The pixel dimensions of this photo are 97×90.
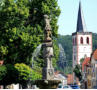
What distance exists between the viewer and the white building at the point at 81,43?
6420 inches

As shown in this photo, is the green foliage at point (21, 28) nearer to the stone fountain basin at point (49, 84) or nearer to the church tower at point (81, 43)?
the stone fountain basin at point (49, 84)

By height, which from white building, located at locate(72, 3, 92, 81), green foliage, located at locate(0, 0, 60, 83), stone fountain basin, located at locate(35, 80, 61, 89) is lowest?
stone fountain basin, located at locate(35, 80, 61, 89)

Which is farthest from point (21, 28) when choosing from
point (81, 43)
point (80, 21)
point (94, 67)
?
point (81, 43)

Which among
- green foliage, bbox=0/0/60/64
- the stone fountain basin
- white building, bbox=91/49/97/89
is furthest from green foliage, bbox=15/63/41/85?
white building, bbox=91/49/97/89

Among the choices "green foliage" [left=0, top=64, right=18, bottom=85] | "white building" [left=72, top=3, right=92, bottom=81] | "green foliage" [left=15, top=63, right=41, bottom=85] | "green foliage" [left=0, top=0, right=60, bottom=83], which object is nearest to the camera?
"green foliage" [left=15, top=63, right=41, bottom=85]

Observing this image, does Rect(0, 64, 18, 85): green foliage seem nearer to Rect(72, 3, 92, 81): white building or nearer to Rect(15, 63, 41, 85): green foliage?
Rect(15, 63, 41, 85): green foliage

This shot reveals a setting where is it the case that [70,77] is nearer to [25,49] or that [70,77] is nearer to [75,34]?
[75,34]

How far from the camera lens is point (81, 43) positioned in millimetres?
172000

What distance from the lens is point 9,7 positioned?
169 ft

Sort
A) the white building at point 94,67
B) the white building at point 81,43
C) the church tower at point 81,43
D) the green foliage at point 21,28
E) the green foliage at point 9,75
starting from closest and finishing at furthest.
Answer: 1. the green foliage at point 9,75
2. the green foliage at point 21,28
3. the white building at point 94,67
4. the church tower at point 81,43
5. the white building at point 81,43

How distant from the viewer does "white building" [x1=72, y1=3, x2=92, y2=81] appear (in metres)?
163

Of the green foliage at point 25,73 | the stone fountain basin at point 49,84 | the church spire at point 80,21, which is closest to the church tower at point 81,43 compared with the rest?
the church spire at point 80,21

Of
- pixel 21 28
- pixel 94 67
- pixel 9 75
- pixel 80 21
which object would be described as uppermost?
pixel 80 21

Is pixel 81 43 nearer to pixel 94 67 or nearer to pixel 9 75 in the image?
pixel 94 67
